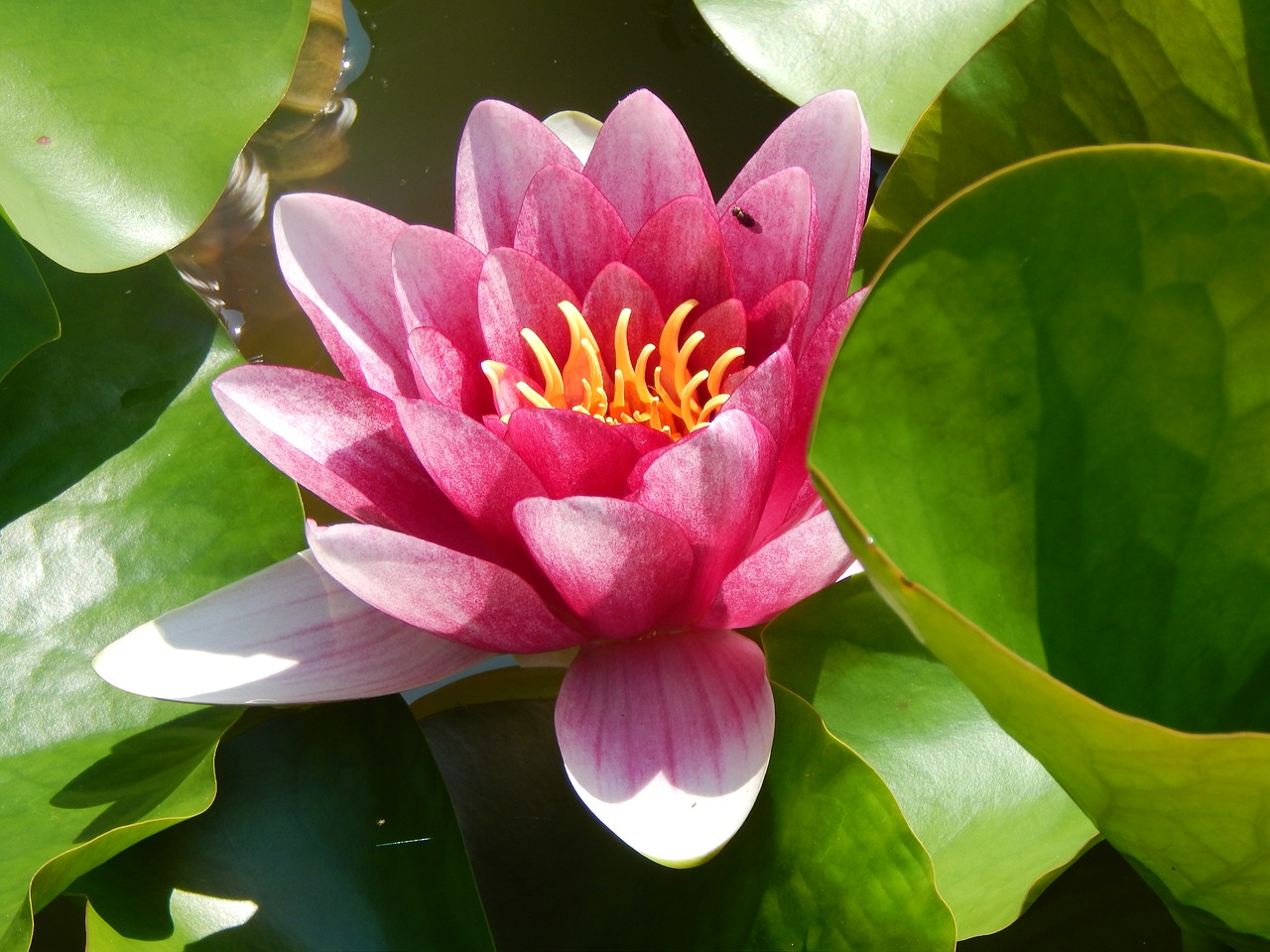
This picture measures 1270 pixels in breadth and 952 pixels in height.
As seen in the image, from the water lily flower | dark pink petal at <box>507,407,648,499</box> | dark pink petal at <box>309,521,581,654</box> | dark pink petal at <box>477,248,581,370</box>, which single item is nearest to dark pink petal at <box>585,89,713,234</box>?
the water lily flower

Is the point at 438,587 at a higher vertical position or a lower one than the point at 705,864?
higher

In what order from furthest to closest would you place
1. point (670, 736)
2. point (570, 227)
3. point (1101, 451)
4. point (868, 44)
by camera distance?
point (868, 44), point (570, 227), point (670, 736), point (1101, 451)

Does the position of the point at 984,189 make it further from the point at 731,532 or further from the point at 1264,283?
the point at 731,532

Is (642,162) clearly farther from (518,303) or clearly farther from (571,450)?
(571,450)

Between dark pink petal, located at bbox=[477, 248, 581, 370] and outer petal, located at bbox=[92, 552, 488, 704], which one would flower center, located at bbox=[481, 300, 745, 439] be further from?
outer petal, located at bbox=[92, 552, 488, 704]

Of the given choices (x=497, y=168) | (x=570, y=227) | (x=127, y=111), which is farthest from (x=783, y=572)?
(x=127, y=111)

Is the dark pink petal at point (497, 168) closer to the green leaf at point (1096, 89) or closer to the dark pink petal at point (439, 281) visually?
the dark pink petal at point (439, 281)
